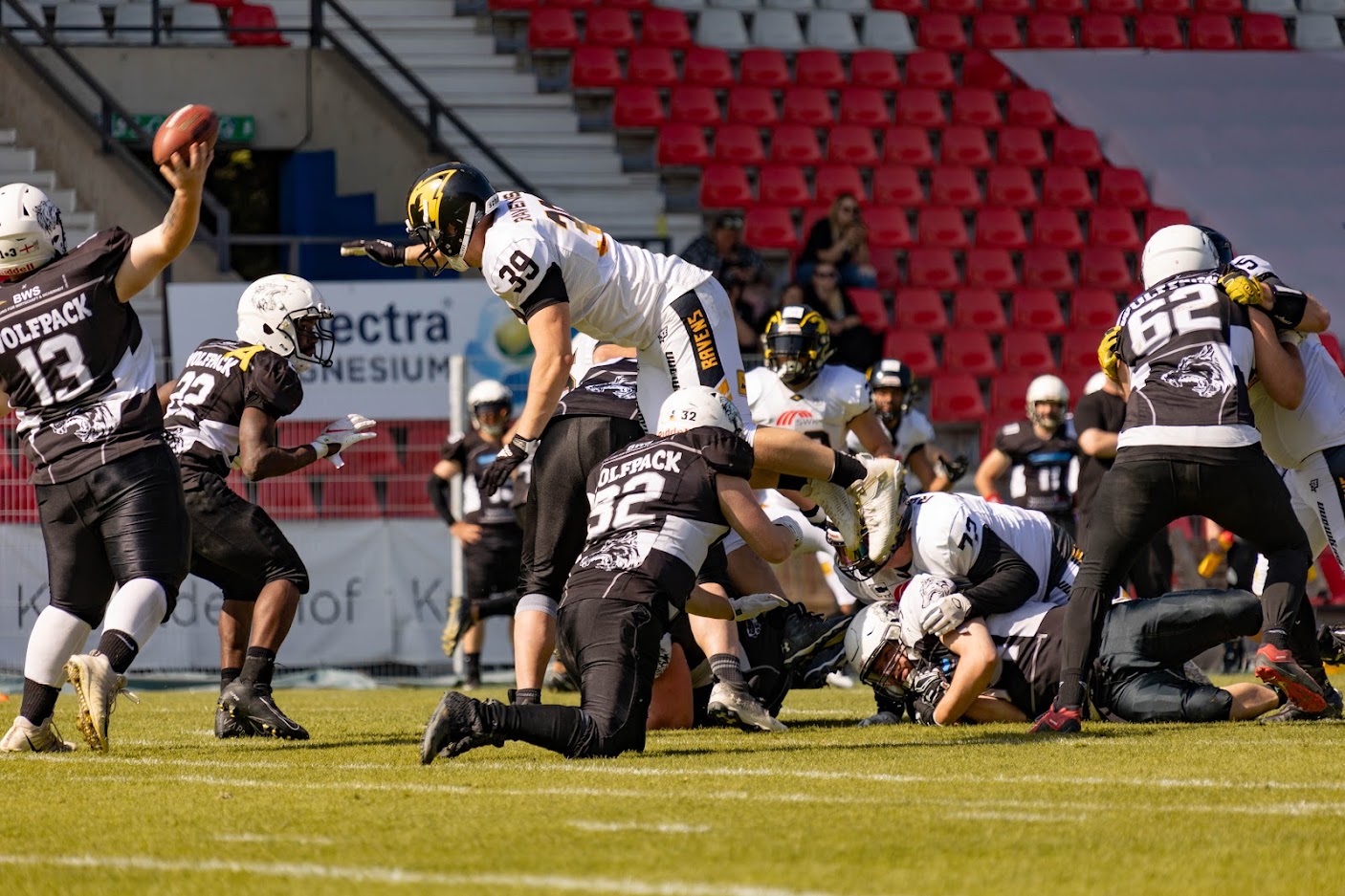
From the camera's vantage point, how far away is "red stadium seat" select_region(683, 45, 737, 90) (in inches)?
685

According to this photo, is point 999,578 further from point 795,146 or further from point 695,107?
point 695,107

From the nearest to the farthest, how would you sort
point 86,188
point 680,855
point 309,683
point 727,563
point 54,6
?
point 680,855 < point 727,563 < point 309,683 < point 86,188 < point 54,6

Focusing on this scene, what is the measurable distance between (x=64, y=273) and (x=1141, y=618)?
3769mm

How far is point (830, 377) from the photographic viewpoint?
9.56m

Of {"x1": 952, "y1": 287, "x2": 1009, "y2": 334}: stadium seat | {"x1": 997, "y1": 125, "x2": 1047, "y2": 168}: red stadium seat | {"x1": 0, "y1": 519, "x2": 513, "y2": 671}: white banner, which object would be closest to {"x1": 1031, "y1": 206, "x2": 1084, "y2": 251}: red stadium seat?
{"x1": 997, "y1": 125, "x2": 1047, "y2": 168}: red stadium seat

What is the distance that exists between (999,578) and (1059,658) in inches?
13.7

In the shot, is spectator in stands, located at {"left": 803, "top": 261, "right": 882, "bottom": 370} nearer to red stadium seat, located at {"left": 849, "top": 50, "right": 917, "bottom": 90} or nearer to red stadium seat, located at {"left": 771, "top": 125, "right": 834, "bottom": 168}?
red stadium seat, located at {"left": 771, "top": 125, "right": 834, "bottom": 168}

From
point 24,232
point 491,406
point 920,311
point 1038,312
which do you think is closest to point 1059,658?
point 24,232

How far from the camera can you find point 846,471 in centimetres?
608

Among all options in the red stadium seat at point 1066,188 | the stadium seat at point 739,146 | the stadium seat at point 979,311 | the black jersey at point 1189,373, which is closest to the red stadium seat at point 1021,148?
the red stadium seat at point 1066,188

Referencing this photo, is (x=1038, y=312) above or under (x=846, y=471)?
above

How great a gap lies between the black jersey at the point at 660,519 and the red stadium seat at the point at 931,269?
36.4 ft

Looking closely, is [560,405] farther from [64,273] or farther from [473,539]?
[473,539]

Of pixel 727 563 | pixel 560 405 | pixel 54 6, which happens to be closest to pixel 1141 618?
pixel 727 563
